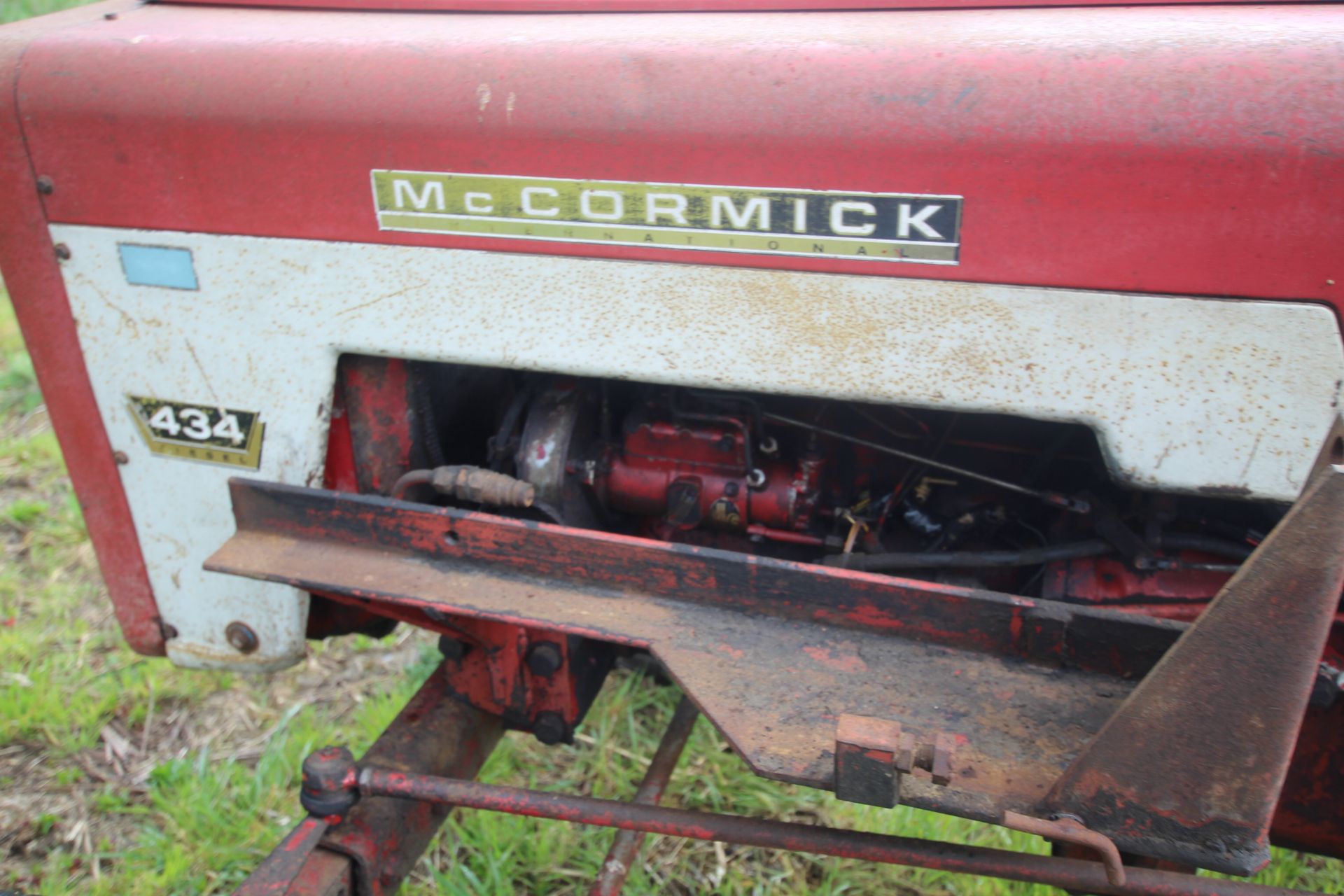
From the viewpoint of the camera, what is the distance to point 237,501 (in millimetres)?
1736

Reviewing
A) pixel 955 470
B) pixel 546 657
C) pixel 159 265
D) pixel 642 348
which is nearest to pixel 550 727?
pixel 546 657

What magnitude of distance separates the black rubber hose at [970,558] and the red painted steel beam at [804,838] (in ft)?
1.38

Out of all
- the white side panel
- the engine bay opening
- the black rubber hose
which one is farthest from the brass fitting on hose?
the black rubber hose

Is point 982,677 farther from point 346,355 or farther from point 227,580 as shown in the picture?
point 227,580

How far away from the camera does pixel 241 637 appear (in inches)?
76.4

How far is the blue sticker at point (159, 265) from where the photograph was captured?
1688 mm

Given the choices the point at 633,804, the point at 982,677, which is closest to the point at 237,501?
the point at 633,804

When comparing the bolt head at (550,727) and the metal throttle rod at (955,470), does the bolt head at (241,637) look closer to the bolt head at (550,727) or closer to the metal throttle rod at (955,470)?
the bolt head at (550,727)

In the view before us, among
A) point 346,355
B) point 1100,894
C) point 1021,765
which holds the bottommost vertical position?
point 1100,894

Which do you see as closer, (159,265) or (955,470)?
(955,470)

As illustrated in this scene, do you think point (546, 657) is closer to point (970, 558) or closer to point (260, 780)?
point (970, 558)

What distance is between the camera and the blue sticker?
169cm

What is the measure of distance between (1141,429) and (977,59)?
53cm

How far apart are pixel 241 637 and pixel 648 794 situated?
863 mm
